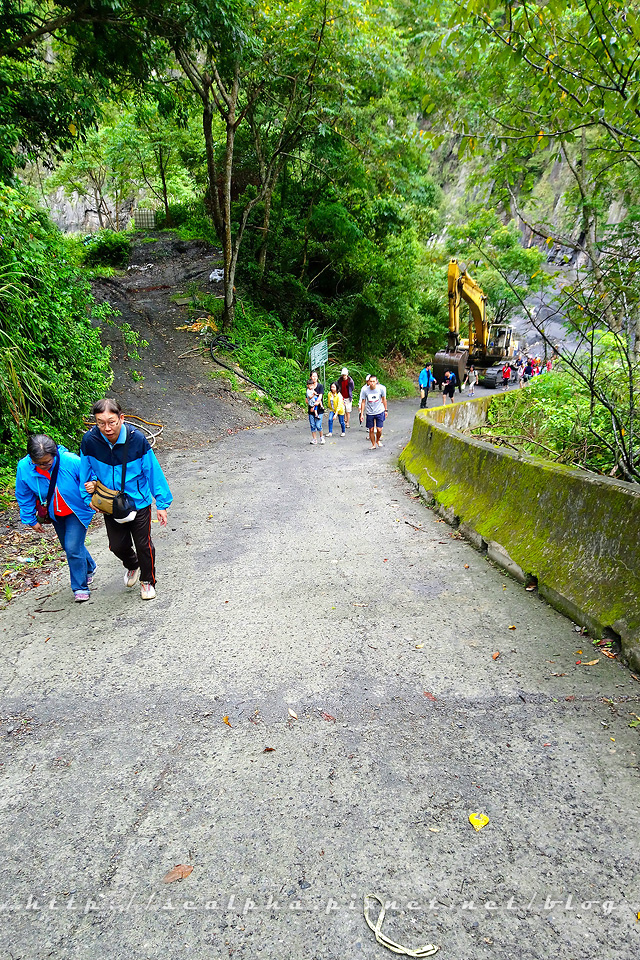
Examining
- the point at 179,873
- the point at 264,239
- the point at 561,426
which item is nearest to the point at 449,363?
the point at 561,426

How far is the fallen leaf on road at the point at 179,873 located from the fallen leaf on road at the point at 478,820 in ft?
4.11

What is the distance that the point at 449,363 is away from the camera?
1586 cm

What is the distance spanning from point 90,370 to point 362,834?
29.3ft

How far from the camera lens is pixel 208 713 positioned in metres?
3.08

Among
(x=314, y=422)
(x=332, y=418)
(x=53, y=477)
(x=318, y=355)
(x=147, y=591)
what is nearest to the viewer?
(x=53, y=477)

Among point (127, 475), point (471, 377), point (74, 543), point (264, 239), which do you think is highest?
point (264, 239)

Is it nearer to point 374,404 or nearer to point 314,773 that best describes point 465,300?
point 374,404

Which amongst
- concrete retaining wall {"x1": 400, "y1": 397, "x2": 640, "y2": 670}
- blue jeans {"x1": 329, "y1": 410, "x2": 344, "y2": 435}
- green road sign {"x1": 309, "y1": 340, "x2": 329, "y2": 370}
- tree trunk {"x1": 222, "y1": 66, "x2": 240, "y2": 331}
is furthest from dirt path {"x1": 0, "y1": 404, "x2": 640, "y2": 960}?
green road sign {"x1": 309, "y1": 340, "x2": 329, "y2": 370}

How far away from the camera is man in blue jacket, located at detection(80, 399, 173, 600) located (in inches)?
164

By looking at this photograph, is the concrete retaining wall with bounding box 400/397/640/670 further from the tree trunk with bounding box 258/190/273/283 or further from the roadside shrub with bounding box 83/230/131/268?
the roadside shrub with bounding box 83/230/131/268

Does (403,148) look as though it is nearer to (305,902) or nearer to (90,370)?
(90,370)

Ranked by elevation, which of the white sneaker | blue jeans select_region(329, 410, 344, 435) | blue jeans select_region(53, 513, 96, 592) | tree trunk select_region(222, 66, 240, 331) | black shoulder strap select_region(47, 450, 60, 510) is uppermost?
tree trunk select_region(222, 66, 240, 331)

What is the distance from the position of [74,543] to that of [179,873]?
313 cm

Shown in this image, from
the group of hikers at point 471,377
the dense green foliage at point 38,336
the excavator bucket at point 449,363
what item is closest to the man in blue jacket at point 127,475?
the dense green foliage at point 38,336
